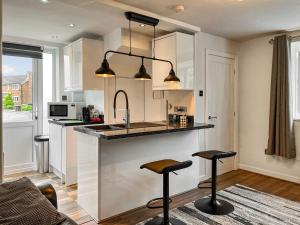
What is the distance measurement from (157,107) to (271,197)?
2292 mm

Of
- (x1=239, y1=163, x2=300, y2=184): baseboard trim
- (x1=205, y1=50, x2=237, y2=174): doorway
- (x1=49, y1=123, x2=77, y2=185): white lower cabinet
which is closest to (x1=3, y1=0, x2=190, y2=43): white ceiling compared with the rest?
(x1=205, y1=50, x2=237, y2=174): doorway

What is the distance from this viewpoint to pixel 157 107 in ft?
13.8

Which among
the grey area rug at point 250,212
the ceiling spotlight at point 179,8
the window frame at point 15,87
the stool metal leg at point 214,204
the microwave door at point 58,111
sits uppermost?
the ceiling spotlight at point 179,8

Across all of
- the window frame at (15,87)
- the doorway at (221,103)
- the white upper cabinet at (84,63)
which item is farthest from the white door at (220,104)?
the window frame at (15,87)

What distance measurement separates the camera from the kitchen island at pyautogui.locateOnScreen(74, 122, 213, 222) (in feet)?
8.28

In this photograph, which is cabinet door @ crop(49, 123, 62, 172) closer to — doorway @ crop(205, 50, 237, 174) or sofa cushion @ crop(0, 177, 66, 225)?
sofa cushion @ crop(0, 177, 66, 225)

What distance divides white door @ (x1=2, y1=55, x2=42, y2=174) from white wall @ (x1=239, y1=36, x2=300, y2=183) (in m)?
4.09

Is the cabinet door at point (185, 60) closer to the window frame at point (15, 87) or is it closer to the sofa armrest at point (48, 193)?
the sofa armrest at point (48, 193)

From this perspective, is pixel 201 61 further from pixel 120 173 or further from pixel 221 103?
pixel 120 173

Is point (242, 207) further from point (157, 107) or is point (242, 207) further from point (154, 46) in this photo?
point (154, 46)

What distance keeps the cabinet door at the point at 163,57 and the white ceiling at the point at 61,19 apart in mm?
189

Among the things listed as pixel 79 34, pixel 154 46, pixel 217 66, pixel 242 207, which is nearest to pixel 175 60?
pixel 154 46

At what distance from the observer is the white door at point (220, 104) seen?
12.8 ft

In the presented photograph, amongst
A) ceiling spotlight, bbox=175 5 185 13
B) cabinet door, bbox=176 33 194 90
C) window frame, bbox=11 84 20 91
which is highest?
ceiling spotlight, bbox=175 5 185 13
